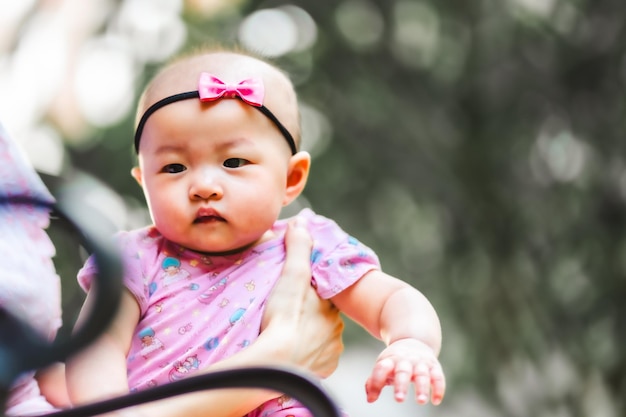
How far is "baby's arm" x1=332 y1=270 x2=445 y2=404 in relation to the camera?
940 mm

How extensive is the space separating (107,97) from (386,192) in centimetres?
213

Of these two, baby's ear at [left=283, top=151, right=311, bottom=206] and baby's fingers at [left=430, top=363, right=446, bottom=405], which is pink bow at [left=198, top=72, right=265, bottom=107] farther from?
baby's fingers at [left=430, top=363, right=446, bottom=405]

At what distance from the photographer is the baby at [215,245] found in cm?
115

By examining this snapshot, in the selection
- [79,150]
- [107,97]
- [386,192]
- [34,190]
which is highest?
[34,190]

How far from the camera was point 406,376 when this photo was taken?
934mm

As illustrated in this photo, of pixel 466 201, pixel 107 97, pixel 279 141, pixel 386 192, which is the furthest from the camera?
pixel 386 192

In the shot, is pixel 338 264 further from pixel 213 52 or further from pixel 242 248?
pixel 213 52

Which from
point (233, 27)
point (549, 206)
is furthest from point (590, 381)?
point (233, 27)

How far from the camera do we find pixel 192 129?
118cm

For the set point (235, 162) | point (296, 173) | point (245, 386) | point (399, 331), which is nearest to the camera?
point (245, 386)

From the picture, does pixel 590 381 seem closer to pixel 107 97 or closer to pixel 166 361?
pixel 107 97

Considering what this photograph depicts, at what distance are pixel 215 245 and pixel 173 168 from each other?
131mm

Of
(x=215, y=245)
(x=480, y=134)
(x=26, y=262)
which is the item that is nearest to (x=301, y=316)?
(x=215, y=245)

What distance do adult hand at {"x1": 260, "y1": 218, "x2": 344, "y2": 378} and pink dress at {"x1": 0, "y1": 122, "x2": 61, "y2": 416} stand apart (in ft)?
1.00
